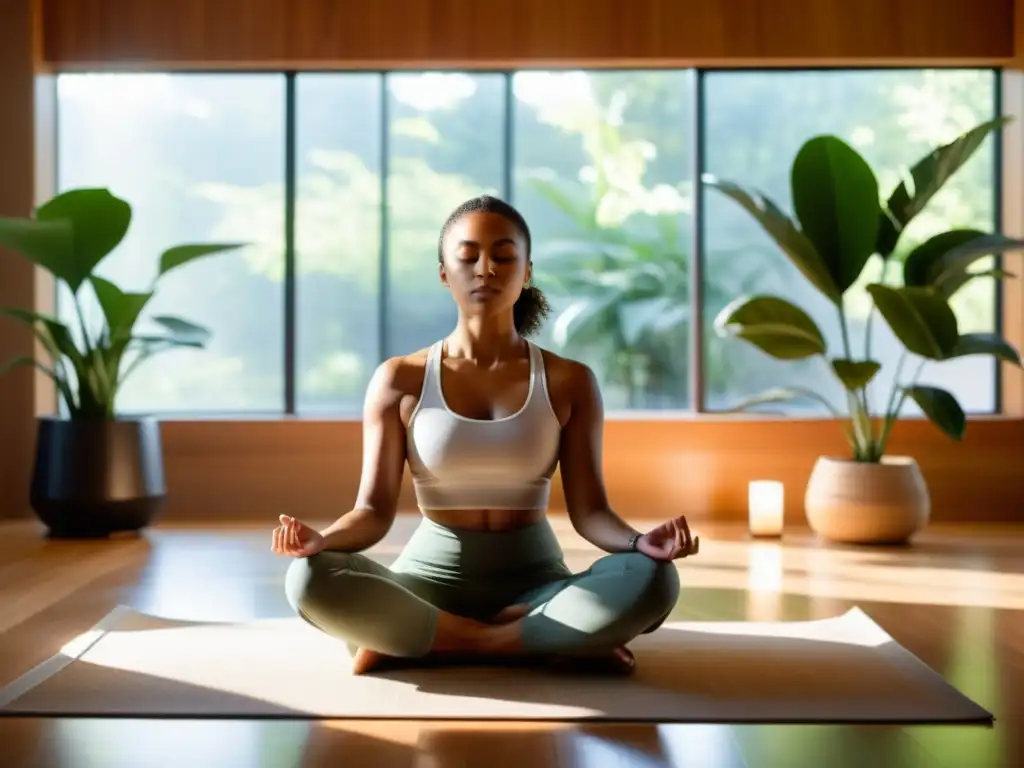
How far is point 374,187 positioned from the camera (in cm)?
471

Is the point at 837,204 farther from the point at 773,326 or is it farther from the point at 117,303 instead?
the point at 117,303

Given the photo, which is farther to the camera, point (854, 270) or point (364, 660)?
point (854, 270)

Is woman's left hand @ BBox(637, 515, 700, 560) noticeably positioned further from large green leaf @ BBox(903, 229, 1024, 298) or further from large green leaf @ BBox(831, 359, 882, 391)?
large green leaf @ BBox(903, 229, 1024, 298)

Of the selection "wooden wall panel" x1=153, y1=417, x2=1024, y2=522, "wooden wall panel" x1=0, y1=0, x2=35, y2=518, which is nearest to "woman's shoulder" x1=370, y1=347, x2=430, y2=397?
"wooden wall panel" x1=153, y1=417, x2=1024, y2=522

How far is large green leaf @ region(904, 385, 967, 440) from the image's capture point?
3.63 metres

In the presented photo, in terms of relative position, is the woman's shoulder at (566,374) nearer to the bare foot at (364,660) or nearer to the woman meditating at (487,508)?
the woman meditating at (487,508)

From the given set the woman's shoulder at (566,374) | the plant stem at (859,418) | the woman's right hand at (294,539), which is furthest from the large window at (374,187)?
the woman's right hand at (294,539)

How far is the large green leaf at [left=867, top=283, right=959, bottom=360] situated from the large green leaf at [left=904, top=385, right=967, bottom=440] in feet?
0.60

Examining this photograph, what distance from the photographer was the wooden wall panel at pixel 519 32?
14.8 feet

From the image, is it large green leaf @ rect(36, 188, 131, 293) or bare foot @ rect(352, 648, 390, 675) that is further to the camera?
large green leaf @ rect(36, 188, 131, 293)

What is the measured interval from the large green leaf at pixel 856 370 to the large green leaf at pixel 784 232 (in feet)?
0.82

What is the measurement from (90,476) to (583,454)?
216 centimetres

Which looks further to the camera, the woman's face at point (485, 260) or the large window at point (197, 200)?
the large window at point (197, 200)

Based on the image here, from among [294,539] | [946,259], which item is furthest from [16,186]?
[946,259]
